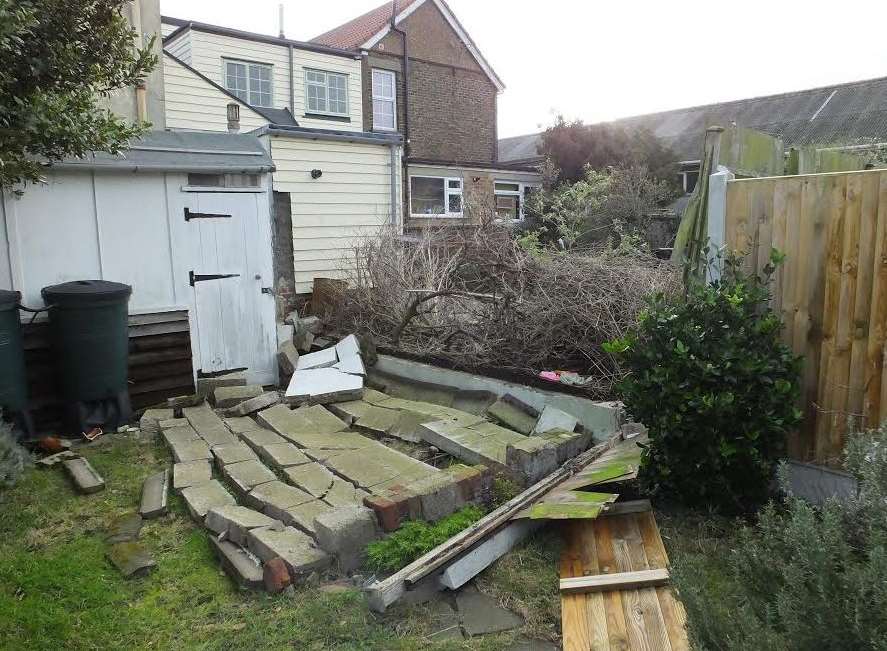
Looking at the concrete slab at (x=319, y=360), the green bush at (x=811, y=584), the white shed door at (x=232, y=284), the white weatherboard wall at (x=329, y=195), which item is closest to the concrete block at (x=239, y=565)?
the green bush at (x=811, y=584)

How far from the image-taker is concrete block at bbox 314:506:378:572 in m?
3.50

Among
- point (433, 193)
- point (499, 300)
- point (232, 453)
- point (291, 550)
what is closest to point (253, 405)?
point (232, 453)

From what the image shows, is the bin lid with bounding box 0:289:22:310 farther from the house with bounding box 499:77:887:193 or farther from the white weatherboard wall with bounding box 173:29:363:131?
the house with bounding box 499:77:887:193

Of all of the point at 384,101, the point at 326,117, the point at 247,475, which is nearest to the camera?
the point at 247,475

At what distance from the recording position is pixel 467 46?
876 inches

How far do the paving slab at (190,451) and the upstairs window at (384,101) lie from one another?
1613 centimetres

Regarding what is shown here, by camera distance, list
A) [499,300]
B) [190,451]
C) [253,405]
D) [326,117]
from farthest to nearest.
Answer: [326,117] → [499,300] → [253,405] → [190,451]

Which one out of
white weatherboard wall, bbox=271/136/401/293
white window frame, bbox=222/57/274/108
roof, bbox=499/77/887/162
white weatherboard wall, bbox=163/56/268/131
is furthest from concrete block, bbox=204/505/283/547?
roof, bbox=499/77/887/162

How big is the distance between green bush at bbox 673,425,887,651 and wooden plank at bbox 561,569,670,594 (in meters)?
0.75

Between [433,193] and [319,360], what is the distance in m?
12.8

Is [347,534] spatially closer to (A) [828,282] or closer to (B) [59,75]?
(A) [828,282]

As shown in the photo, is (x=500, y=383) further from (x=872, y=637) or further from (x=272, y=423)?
(x=872, y=637)

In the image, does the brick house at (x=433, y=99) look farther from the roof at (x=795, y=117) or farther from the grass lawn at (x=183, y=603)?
the grass lawn at (x=183, y=603)

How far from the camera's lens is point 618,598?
10.2ft
